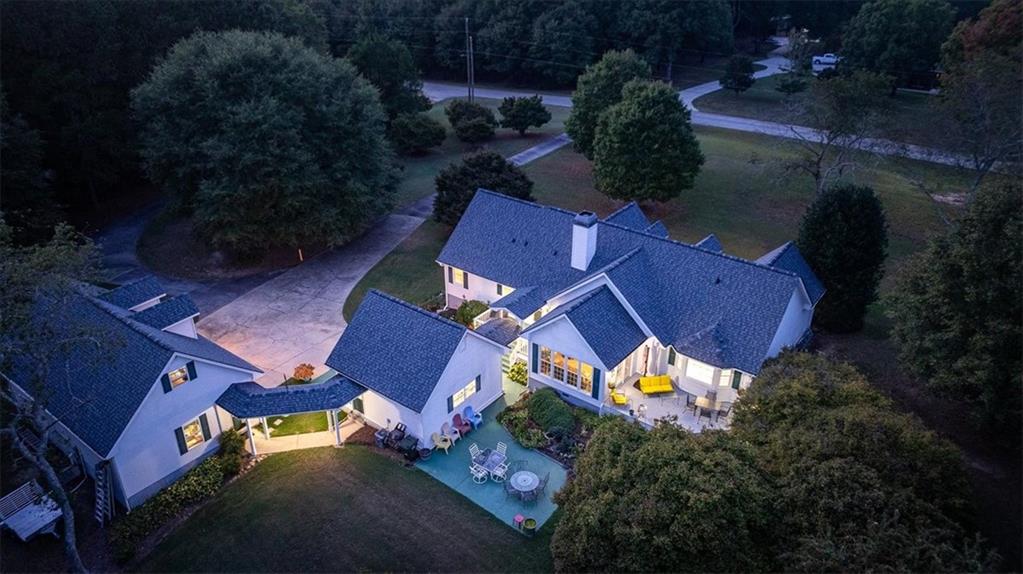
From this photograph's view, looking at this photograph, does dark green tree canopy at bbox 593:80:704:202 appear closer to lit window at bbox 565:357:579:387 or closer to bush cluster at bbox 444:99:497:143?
bush cluster at bbox 444:99:497:143

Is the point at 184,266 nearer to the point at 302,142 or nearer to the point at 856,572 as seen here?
the point at 302,142

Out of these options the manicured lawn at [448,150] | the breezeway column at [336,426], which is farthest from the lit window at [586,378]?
the manicured lawn at [448,150]

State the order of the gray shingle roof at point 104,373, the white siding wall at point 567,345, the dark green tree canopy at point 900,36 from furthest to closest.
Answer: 1. the dark green tree canopy at point 900,36
2. the white siding wall at point 567,345
3. the gray shingle roof at point 104,373

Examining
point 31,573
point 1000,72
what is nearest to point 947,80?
point 1000,72

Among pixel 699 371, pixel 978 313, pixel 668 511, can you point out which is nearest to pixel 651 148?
pixel 699 371

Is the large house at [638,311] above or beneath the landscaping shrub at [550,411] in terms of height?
above

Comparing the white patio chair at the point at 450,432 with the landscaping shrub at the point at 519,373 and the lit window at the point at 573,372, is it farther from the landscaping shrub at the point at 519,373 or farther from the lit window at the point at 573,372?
the lit window at the point at 573,372
